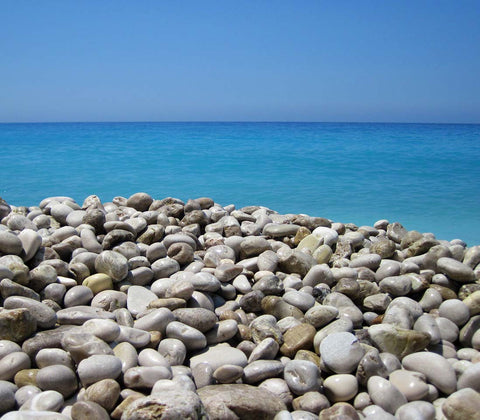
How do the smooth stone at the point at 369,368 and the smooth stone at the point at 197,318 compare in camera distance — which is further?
Result: the smooth stone at the point at 197,318

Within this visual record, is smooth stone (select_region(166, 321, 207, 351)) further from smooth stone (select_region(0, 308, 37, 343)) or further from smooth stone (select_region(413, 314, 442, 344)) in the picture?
smooth stone (select_region(413, 314, 442, 344))

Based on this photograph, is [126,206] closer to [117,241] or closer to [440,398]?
[117,241]

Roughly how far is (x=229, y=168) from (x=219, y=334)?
40.5ft

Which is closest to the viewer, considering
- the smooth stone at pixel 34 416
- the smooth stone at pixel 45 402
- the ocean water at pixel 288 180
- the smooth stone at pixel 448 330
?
the smooth stone at pixel 34 416

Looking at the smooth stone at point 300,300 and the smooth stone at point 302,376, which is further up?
the smooth stone at point 300,300

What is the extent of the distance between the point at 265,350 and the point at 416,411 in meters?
0.74

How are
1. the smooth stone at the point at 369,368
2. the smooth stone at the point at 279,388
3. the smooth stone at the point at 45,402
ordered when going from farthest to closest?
the smooth stone at the point at 369,368 → the smooth stone at the point at 279,388 → the smooth stone at the point at 45,402

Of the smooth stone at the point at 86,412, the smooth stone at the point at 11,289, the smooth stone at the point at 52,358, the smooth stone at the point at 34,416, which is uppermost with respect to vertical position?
the smooth stone at the point at 11,289

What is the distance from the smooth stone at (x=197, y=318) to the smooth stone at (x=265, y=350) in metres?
0.29

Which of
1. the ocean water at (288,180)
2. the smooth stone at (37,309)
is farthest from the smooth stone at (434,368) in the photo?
the ocean water at (288,180)

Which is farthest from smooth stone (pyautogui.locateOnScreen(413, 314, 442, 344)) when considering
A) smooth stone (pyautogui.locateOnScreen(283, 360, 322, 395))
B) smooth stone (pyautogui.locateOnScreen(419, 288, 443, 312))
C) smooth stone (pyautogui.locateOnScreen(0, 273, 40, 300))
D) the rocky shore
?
smooth stone (pyautogui.locateOnScreen(0, 273, 40, 300))

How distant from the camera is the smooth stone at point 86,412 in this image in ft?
6.03

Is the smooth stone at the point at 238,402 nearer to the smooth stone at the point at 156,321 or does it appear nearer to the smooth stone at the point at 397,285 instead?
the smooth stone at the point at 156,321

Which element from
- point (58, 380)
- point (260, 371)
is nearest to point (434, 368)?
point (260, 371)
